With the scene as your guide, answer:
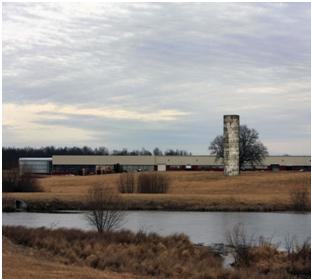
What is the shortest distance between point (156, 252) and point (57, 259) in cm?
542

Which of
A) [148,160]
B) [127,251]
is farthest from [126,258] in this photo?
[148,160]

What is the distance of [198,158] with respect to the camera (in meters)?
135

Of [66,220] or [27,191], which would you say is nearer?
[66,220]

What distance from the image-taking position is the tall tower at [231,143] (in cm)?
8000

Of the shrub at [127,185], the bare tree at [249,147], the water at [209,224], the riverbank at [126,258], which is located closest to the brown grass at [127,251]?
the riverbank at [126,258]

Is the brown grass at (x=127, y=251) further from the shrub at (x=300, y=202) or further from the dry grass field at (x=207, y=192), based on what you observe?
the dry grass field at (x=207, y=192)

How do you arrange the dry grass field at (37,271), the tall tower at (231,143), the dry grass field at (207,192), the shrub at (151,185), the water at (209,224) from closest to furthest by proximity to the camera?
1. the dry grass field at (37,271)
2. the water at (209,224)
3. the dry grass field at (207,192)
4. the shrub at (151,185)
5. the tall tower at (231,143)

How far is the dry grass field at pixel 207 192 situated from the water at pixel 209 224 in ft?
24.9

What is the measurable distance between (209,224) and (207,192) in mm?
29970

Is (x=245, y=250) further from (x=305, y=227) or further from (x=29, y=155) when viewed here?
(x=29, y=155)

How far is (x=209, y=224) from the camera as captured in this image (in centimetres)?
3806

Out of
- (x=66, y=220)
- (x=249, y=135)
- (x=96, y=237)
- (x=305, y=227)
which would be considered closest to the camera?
(x=96, y=237)

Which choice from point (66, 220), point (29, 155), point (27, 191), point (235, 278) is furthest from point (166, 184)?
point (29, 155)

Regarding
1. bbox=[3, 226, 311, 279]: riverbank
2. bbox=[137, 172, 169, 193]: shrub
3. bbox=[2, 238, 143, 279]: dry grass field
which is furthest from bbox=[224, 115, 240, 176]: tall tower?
bbox=[2, 238, 143, 279]: dry grass field
